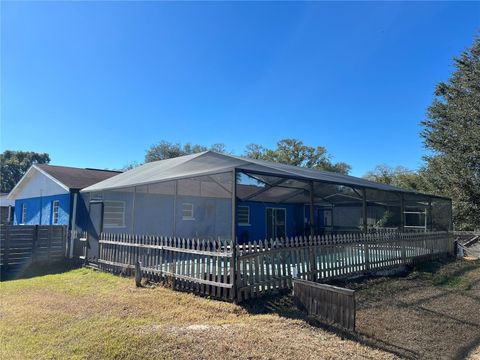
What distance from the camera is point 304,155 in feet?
147

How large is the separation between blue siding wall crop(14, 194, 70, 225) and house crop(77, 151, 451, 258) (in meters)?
1.64

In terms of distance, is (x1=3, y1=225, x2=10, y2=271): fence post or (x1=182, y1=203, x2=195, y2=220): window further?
(x1=182, y1=203, x2=195, y2=220): window

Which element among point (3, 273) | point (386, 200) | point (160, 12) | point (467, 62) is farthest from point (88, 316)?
point (467, 62)

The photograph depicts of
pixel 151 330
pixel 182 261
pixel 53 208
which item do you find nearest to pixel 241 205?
pixel 53 208

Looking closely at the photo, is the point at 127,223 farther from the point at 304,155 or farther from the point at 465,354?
the point at 304,155

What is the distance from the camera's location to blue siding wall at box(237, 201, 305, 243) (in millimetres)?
18516

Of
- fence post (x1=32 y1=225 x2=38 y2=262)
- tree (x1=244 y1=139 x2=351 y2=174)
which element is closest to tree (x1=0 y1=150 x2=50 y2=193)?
tree (x1=244 y1=139 x2=351 y2=174)

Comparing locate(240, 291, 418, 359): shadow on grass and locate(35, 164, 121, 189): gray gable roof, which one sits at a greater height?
locate(35, 164, 121, 189): gray gable roof

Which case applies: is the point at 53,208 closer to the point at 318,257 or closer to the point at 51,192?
the point at 51,192

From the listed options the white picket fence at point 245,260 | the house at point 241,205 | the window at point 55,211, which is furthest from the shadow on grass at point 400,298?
the window at point 55,211

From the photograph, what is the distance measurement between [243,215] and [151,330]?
46.2 ft

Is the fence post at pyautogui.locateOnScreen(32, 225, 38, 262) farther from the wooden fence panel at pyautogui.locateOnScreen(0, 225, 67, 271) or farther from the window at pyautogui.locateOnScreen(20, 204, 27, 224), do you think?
the window at pyautogui.locateOnScreen(20, 204, 27, 224)

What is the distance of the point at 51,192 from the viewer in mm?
16953

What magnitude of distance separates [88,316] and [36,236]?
7.76 metres
